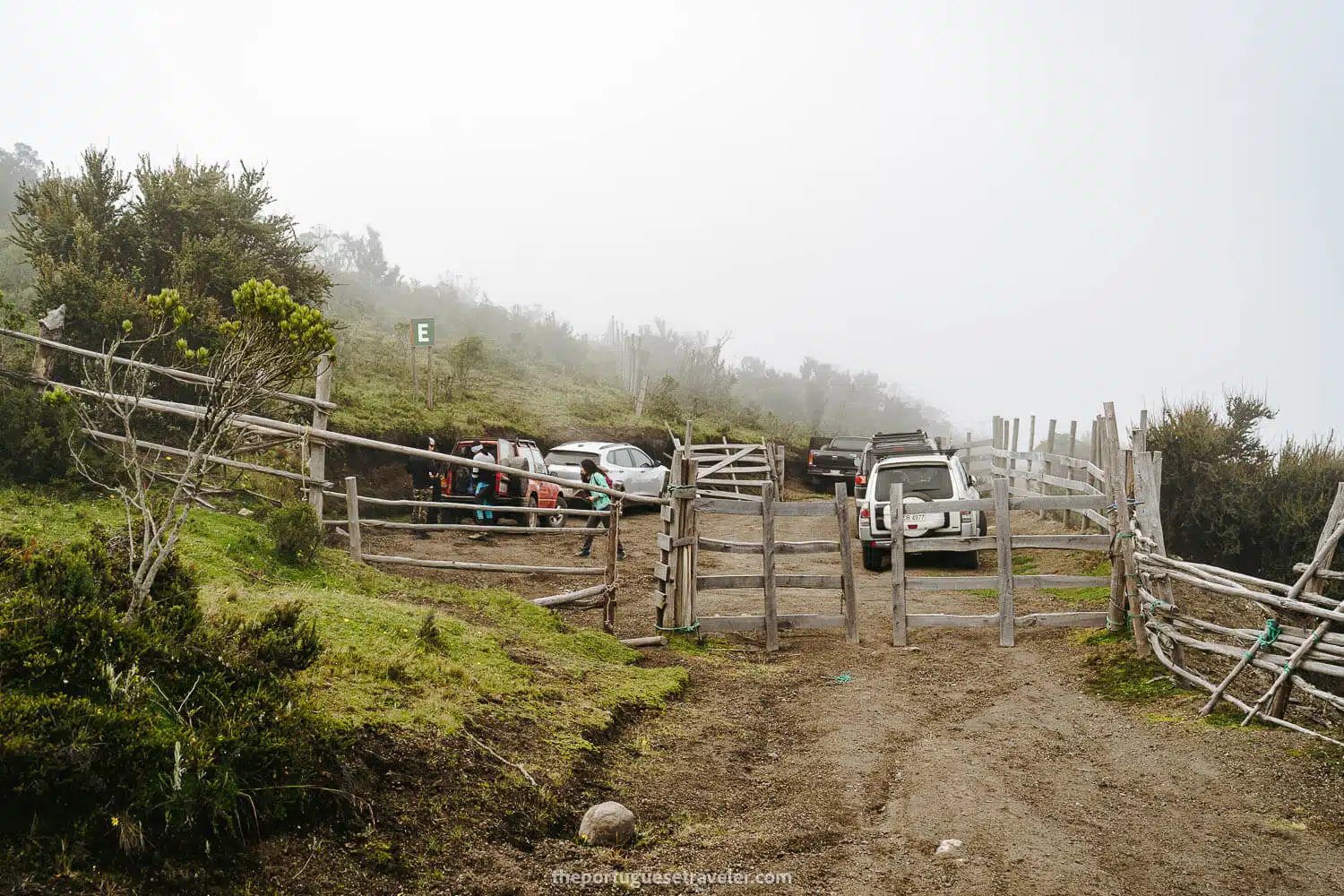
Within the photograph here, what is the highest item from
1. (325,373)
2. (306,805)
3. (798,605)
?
(325,373)

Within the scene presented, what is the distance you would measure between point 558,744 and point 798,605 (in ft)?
21.5

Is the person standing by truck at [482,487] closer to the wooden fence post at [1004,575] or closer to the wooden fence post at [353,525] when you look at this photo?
the wooden fence post at [353,525]

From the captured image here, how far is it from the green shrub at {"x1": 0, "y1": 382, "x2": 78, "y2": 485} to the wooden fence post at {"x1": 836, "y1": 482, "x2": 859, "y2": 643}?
778 cm

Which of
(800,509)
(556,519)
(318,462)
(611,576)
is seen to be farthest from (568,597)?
(556,519)

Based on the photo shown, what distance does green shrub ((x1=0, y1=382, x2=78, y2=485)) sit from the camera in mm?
8906

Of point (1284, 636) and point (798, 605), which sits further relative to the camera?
point (798, 605)

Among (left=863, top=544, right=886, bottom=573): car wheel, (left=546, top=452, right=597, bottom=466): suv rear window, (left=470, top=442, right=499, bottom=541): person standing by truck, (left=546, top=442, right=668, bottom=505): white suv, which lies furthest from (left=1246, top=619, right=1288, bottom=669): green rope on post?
(left=546, top=452, right=597, bottom=466): suv rear window

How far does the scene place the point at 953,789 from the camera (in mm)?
5320

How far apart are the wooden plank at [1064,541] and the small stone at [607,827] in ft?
19.9

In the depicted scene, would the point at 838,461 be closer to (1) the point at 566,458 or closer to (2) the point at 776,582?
(1) the point at 566,458

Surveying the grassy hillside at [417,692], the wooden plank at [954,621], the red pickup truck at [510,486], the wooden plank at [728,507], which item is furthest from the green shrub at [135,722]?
A: the red pickup truck at [510,486]

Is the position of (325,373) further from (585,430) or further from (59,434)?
(585,430)

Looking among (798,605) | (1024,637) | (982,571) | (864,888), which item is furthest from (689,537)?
(982,571)

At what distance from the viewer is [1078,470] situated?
17359mm
